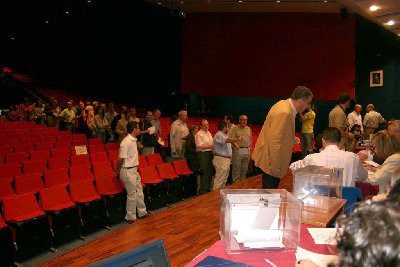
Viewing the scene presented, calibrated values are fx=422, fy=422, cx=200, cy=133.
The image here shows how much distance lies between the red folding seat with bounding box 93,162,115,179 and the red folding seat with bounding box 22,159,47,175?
80cm

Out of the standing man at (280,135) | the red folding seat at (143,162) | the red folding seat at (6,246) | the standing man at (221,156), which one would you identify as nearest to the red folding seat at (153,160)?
the red folding seat at (143,162)

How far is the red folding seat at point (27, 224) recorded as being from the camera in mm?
4707

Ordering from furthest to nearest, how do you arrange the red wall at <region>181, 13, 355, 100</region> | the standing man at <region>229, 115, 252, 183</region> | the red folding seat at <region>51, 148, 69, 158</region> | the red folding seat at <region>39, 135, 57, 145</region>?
the red wall at <region>181, 13, 355, 100</region> < the red folding seat at <region>39, 135, 57, 145</region> < the standing man at <region>229, 115, 252, 183</region> < the red folding seat at <region>51, 148, 69, 158</region>

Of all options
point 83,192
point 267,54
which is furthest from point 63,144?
point 267,54

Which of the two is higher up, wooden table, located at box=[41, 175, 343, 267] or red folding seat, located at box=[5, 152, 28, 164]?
red folding seat, located at box=[5, 152, 28, 164]

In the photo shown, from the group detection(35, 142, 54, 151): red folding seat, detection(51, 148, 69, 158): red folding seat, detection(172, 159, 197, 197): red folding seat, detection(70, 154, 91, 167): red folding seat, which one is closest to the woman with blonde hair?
detection(172, 159, 197, 197): red folding seat

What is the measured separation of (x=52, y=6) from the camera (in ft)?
57.5

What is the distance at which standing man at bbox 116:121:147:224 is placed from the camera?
19.8ft

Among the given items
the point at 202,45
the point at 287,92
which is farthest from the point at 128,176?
the point at 202,45

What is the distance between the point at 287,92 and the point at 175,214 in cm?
1201

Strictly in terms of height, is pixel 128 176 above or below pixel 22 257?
above

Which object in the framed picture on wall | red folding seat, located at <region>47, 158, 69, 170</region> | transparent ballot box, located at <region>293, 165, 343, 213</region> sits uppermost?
the framed picture on wall

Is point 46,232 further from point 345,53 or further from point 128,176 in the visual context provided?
point 345,53

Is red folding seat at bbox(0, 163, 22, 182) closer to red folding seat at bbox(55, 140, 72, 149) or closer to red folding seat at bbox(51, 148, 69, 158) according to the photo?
red folding seat at bbox(51, 148, 69, 158)
